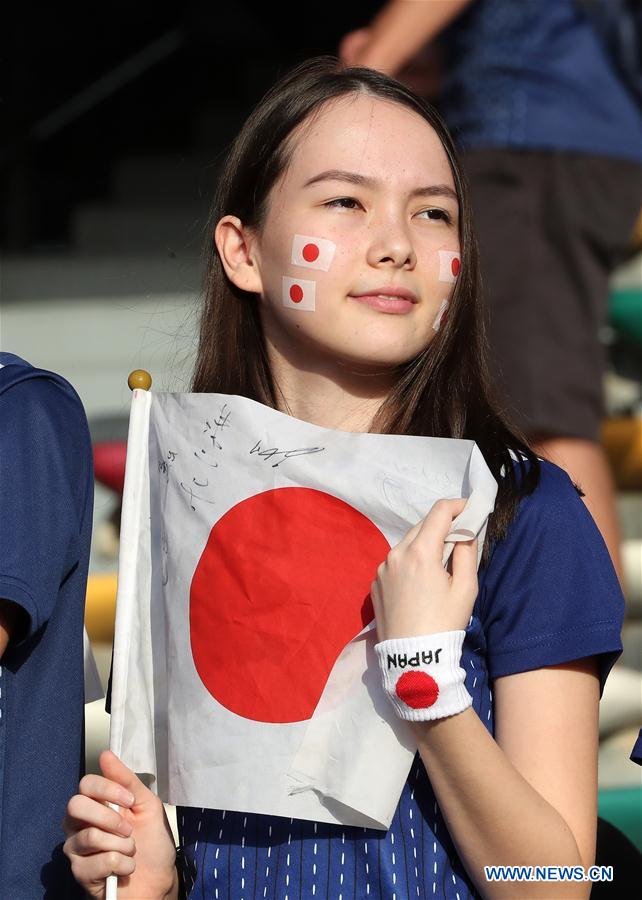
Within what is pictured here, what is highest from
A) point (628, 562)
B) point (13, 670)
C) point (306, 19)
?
point (306, 19)

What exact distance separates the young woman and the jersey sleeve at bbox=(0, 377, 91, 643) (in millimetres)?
250

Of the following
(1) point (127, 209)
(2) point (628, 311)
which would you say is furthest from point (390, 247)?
(1) point (127, 209)

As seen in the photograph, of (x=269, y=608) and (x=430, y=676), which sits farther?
(x=269, y=608)

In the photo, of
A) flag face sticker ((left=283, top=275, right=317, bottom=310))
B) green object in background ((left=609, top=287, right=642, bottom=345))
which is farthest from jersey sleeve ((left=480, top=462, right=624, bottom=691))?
green object in background ((left=609, top=287, right=642, bottom=345))

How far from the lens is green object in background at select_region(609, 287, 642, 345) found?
4152 millimetres

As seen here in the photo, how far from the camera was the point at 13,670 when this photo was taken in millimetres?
1812

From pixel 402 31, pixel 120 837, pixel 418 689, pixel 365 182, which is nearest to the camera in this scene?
pixel 418 689

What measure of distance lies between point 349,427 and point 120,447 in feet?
6.71

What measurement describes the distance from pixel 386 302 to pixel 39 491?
528mm

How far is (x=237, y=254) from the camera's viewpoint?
2.12 metres

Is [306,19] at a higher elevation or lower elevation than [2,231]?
higher

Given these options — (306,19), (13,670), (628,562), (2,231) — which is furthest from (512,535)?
(306,19)

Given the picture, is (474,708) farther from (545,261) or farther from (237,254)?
(545,261)

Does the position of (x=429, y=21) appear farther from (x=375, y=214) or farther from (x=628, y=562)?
(x=628, y=562)
